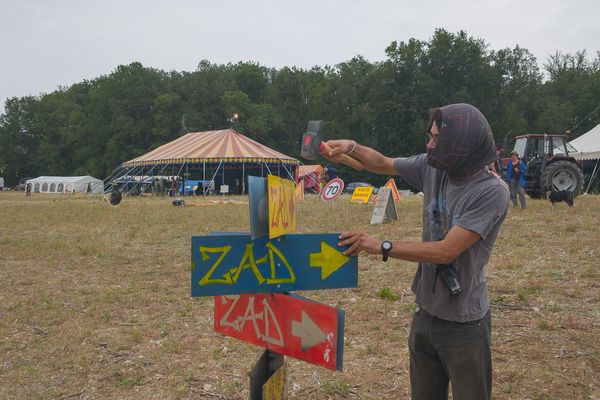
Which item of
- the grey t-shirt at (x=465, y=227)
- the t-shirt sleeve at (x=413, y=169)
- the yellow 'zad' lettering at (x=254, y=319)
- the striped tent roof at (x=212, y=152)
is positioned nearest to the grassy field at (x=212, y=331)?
the yellow 'zad' lettering at (x=254, y=319)

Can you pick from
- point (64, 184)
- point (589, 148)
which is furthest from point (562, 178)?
point (64, 184)

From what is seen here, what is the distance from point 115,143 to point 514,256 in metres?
59.6

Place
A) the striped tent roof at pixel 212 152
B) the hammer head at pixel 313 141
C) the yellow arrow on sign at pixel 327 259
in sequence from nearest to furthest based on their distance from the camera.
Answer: the yellow arrow on sign at pixel 327 259, the hammer head at pixel 313 141, the striped tent roof at pixel 212 152

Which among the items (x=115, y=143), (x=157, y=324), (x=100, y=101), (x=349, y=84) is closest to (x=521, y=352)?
(x=157, y=324)

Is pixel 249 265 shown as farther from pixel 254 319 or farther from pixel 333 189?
pixel 333 189

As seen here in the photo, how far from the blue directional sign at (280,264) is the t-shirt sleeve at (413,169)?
0.62 m

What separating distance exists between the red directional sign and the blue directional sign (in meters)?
0.09

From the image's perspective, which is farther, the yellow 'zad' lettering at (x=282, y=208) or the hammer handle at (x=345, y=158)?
the hammer handle at (x=345, y=158)

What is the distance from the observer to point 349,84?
5303 cm

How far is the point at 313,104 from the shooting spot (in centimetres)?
5653

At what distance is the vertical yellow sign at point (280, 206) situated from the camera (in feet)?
6.16

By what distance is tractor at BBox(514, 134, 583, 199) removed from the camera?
1438cm

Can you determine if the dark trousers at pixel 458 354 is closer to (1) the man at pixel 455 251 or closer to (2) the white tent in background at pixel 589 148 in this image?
(1) the man at pixel 455 251

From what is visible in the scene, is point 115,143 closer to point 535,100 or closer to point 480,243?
point 535,100
